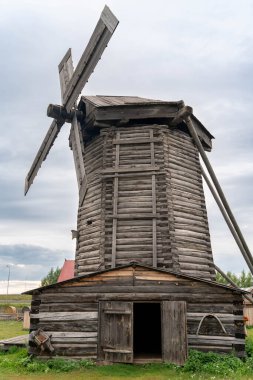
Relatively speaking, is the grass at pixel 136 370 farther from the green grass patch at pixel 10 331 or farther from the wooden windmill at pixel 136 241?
the green grass patch at pixel 10 331

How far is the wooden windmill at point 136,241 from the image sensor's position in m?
11.0

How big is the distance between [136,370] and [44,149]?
10.3 metres

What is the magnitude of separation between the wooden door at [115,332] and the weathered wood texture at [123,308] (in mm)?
28

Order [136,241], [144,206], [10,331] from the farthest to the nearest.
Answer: [10,331] → [144,206] → [136,241]

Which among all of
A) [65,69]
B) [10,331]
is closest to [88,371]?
[65,69]

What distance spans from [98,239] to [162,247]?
101 inches

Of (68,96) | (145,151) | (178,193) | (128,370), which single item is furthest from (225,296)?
(68,96)

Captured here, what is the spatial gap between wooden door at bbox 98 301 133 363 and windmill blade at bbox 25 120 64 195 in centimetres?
765

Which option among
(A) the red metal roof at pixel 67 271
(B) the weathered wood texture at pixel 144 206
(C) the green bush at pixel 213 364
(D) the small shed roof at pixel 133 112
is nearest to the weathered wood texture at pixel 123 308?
(C) the green bush at pixel 213 364

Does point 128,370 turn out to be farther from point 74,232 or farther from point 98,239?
point 74,232

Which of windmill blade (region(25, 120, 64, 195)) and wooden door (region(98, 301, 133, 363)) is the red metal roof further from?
wooden door (region(98, 301, 133, 363))

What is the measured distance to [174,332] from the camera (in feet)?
35.6

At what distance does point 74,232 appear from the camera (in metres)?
15.9

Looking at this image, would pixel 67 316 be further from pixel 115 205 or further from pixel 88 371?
pixel 115 205
